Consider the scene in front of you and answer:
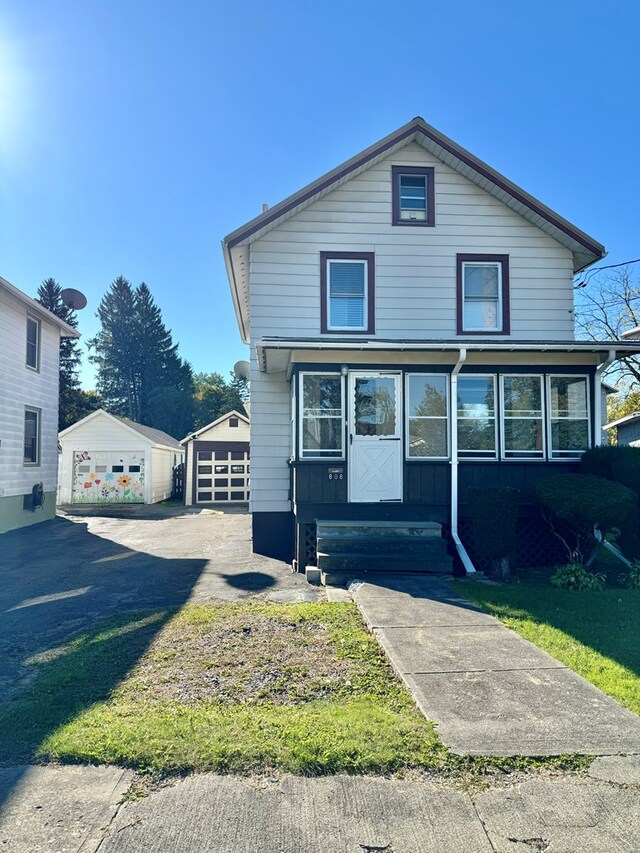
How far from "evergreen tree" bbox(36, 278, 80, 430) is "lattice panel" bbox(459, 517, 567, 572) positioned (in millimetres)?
32529

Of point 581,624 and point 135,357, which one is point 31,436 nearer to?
point 581,624

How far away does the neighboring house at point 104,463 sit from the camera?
2236cm

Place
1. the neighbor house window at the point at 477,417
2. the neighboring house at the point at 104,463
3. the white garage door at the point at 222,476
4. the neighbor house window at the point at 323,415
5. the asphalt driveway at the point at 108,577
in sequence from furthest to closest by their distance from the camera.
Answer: the neighboring house at the point at 104,463 < the white garage door at the point at 222,476 < the neighbor house window at the point at 477,417 < the neighbor house window at the point at 323,415 < the asphalt driveway at the point at 108,577

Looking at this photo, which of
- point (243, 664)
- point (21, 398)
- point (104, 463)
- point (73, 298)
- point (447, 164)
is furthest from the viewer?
point (104, 463)

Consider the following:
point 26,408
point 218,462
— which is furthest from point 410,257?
point 218,462

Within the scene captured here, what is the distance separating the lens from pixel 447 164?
11414mm

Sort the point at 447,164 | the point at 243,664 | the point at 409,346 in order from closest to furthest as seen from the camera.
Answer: the point at 243,664 < the point at 409,346 < the point at 447,164

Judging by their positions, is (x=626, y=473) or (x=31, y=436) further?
(x=31, y=436)

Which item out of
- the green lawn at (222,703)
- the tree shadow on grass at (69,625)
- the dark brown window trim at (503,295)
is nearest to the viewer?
the green lawn at (222,703)

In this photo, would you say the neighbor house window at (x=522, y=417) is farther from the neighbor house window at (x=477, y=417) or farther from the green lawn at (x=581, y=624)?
the green lawn at (x=581, y=624)

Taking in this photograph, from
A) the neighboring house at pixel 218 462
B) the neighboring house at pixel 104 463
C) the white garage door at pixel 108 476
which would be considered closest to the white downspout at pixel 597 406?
the neighboring house at pixel 218 462

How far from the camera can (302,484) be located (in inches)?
367

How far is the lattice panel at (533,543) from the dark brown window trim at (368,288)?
4273 mm

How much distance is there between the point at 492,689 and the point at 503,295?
8951mm
